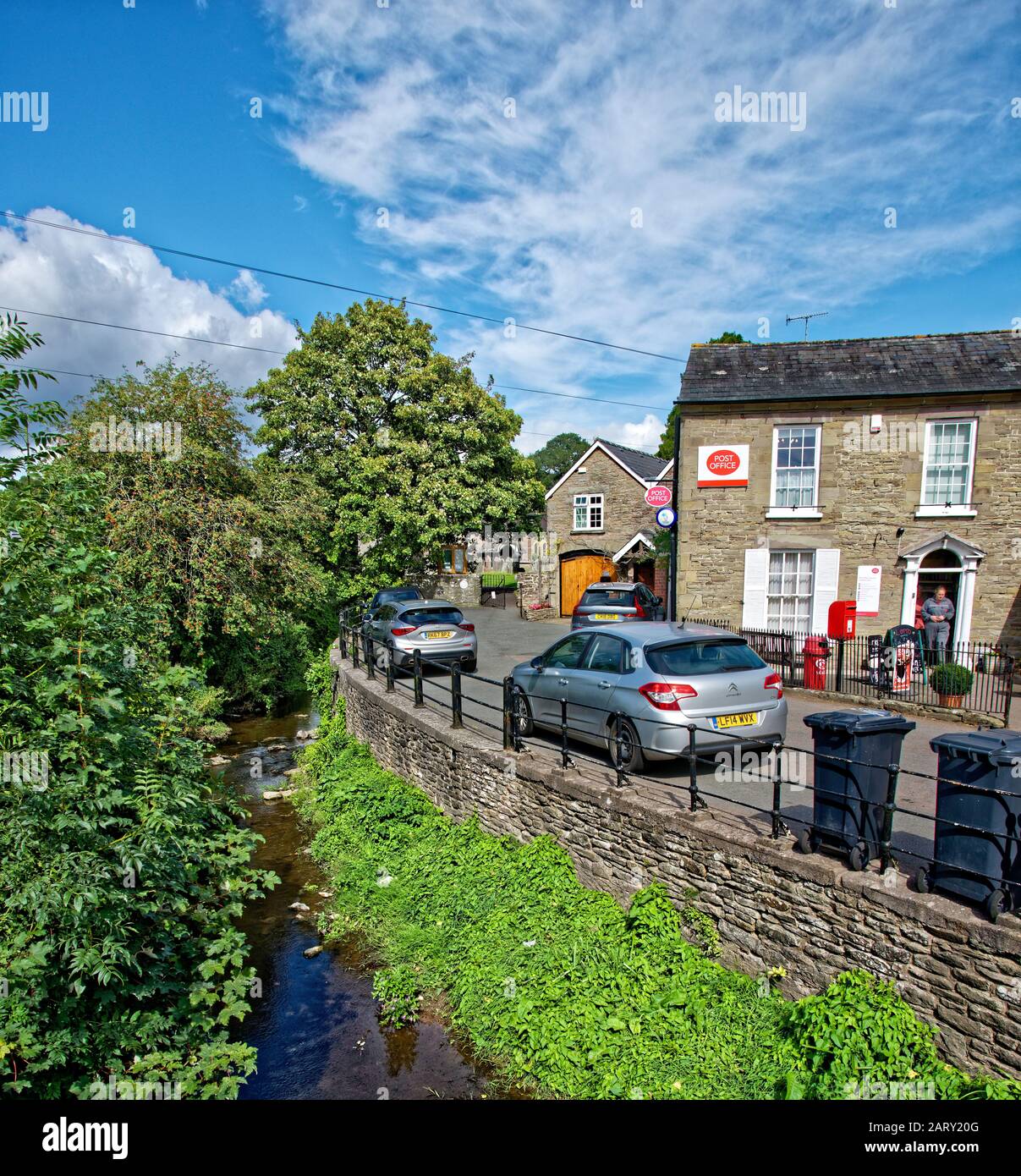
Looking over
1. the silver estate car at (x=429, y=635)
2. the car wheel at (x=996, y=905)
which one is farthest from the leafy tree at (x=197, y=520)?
the car wheel at (x=996, y=905)

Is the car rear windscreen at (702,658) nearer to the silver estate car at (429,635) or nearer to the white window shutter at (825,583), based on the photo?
the silver estate car at (429,635)

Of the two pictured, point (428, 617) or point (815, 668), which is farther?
point (428, 617)

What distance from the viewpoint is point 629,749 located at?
7410 millimetres

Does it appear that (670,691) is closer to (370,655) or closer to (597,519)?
(370,655)

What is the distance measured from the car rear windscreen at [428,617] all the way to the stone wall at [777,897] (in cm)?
497

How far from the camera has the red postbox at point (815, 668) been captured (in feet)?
40.1

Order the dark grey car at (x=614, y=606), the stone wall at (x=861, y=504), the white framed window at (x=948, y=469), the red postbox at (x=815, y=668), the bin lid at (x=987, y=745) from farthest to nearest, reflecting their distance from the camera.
→ the dark grey car at (x=614, y=606) < the white framed window at (x=948, y=469) < the stone wall at (x=861, y=504) < the red postbox at (x=815, y=668) < the bin lid at (x=987, y=745)

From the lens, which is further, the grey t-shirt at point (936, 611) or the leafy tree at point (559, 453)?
the leafy tree at point (559, 453)

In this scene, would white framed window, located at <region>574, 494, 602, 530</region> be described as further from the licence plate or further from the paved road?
the licence plate

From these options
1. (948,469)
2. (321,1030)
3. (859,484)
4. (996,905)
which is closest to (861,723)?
(996,905)

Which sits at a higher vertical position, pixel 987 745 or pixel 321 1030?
pixel 987 745

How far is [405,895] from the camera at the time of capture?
8.71m

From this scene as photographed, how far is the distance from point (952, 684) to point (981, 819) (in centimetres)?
785
